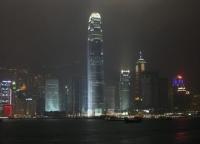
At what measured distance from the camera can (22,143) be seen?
7719 cm

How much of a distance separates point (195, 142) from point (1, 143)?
29.2m

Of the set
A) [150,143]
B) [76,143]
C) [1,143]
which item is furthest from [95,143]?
[1,143]

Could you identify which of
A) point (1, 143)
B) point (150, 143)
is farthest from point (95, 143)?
point (1, 143)

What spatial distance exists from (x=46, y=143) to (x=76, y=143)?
4500 mm

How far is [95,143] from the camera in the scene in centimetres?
7600

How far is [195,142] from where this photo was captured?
72.0 metres

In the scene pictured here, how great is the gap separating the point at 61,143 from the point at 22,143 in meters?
6.25

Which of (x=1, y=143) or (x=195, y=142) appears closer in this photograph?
(x=195, y=142)

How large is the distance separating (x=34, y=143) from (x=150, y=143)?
17.5 metres

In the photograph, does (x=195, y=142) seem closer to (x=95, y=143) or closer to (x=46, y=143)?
(x=95, y=143)

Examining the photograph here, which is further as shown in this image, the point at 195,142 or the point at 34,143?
the point at 34,143

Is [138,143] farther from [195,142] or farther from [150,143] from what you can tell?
[195,142]

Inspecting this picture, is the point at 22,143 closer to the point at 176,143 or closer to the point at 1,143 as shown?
the point at 1,143

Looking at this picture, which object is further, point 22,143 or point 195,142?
point 22,143
